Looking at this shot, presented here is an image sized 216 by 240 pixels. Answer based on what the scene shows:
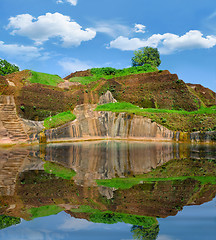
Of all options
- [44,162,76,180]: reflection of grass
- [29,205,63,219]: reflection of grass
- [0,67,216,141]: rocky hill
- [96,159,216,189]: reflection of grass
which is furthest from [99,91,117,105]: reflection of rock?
[29,205,63,219]: reflection of grass

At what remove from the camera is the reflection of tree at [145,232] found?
3168 millimetres

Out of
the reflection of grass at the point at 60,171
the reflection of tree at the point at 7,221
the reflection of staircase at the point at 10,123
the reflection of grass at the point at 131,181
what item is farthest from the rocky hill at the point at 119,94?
the reflection of tree at the point at 7,221

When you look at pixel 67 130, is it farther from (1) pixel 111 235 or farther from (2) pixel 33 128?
(1) pixel 111 235

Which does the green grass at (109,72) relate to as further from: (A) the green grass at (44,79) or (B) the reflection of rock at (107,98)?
(B) the reflection of rock at (107,98)

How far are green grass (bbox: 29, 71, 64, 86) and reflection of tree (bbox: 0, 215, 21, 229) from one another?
97.1ft

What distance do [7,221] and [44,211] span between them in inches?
28.3

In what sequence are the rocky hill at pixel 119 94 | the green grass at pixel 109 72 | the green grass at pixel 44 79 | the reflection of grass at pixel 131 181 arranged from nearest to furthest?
the reflection of grass at pixel 131 181 → the rocky hill at pixel 119 94 → the green grass at pixel 44 79 → the green grass at pixel 109 72

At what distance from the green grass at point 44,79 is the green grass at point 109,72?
10.6 feet

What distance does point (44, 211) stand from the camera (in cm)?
421

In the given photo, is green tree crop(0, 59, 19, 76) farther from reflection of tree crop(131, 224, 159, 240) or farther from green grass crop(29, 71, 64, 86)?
reflection of tree crop(131, 224, 159, 240)

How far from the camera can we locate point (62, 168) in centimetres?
833

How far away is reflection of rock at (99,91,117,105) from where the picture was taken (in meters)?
30.2

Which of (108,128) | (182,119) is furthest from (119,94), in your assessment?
(182,119)

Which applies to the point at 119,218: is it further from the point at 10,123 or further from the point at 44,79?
the point at 44,79
